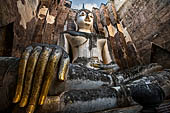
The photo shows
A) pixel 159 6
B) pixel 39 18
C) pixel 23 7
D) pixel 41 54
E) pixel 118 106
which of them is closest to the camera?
pixel 41 54

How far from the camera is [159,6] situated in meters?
2.34

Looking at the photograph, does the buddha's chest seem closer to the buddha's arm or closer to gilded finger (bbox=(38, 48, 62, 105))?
the buddha's arm

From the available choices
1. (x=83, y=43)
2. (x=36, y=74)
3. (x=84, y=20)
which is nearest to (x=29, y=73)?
(x=36, y=74)

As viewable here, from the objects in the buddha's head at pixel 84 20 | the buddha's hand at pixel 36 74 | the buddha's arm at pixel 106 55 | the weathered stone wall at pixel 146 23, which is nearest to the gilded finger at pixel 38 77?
the buddha's hand at pixel 36 74

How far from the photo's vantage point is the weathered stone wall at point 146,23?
222 cm

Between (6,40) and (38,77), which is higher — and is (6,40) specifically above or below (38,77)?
above

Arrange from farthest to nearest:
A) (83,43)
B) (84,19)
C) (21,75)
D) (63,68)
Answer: (84,19)
(83,43)
(63,68)
(21,75)

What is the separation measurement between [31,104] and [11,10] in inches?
66.5

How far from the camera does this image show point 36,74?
2.16ft

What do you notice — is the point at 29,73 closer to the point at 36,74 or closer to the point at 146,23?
the point at 36,74

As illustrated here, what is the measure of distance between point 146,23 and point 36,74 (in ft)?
9.90

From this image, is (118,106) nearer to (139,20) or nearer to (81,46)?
(81,46)

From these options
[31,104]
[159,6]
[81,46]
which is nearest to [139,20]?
[159,6]

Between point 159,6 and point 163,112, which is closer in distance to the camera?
point 163,112
